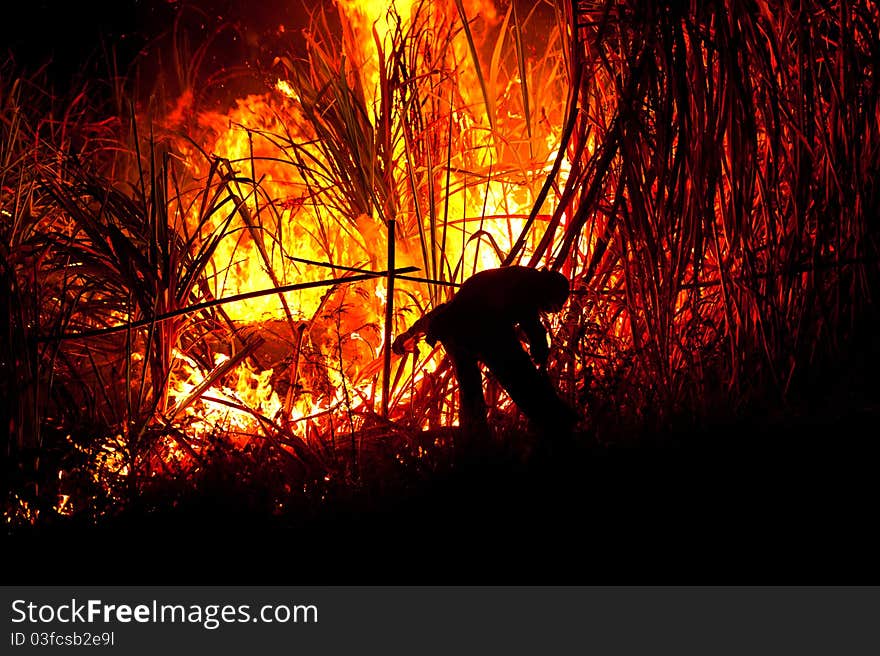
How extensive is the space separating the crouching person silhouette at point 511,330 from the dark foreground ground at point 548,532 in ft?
0.45

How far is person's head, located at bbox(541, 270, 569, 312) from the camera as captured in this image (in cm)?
189

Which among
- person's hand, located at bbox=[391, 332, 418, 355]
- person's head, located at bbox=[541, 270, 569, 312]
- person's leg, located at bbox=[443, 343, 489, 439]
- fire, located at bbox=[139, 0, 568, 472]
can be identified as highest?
fire, located at bbox=[139, 0, 568, 472]

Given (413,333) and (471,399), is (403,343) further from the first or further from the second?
(471,399)

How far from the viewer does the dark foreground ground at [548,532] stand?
1.70 meters

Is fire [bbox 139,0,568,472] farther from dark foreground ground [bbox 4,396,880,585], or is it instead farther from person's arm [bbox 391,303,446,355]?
dark foreground ground [bbox 4,396,880,585]

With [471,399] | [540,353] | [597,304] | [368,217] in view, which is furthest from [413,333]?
[368,217]

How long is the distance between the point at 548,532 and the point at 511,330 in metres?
0.45

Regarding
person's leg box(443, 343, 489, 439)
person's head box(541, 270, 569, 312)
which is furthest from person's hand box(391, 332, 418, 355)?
person's head box(541, 270, 569, 312)

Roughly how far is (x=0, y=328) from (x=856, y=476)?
2.22 m

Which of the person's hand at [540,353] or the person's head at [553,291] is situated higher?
the person's head at [553,291]

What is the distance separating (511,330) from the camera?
1863 mm

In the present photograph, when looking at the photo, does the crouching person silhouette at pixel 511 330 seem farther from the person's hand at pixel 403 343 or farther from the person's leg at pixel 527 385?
the person's hand at pixel 403 343

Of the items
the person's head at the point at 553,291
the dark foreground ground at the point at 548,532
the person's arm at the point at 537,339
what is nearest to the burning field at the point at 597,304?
the dark foreground ground at the point at 548,532

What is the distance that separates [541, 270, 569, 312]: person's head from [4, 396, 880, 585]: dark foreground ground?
0.35 m
